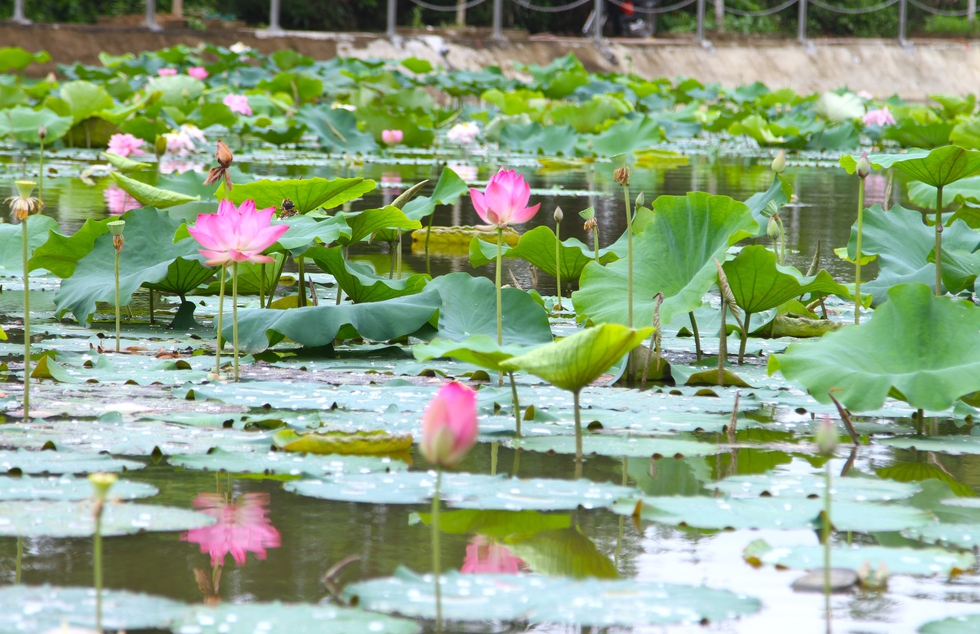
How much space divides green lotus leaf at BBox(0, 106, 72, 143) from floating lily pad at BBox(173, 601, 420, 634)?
462cm

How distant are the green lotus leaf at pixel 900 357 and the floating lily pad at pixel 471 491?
32 cm

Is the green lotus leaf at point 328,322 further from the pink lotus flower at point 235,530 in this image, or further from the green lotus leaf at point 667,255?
the pink lotus flower at point 235,530

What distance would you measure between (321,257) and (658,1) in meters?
18.5

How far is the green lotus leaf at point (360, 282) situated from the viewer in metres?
1.94

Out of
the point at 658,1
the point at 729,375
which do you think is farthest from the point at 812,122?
the point at 658,1

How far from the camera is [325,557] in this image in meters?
1.00

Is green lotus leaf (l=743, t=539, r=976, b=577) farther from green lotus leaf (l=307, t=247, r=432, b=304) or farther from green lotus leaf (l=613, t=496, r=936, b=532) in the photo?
green lotus leaf (l=307, t=247, r=432, b=304)

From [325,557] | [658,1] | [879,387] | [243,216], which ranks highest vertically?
[658,1]

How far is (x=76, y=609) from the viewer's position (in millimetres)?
838

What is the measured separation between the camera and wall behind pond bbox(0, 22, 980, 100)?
12.1 m

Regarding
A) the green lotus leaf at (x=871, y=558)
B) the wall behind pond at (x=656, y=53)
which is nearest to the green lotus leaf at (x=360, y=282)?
the green lotus leaf at (x=871, y=558)

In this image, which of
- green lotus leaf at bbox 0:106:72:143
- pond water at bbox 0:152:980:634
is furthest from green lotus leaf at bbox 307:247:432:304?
green lotus leaf at bbox 0:106:72:143

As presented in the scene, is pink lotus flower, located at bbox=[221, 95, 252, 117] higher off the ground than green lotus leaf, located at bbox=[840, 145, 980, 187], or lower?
higher

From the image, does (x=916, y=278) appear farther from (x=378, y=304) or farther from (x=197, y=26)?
(x=197, y=26)
